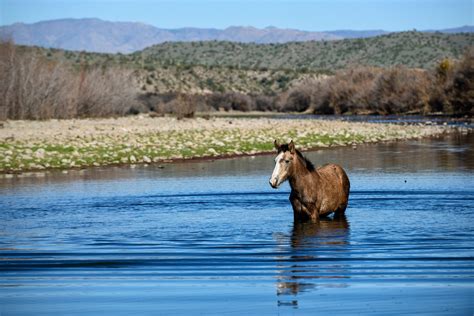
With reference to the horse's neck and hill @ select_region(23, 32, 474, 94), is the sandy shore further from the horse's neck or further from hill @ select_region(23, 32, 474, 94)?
hill @ select_region(23, 32, 474, 94)

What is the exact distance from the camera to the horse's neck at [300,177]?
15.4 metres

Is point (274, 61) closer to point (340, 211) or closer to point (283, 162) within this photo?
point (340, 211)

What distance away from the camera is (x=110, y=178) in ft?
86.0

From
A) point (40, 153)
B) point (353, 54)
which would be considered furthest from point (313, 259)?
point (353, 54)

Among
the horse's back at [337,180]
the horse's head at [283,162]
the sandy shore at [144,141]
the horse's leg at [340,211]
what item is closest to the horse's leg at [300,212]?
the horse's head at [283,162]

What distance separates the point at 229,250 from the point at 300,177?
9.81ft

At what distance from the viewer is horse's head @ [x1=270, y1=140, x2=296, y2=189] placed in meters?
14.8

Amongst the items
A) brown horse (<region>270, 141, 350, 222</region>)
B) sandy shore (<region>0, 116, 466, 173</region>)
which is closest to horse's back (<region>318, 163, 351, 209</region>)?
brown horse (<region>270, 141, 350, 222</region>)

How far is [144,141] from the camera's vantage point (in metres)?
38.9

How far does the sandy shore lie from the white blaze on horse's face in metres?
15.1

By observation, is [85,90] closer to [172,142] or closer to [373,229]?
→ [172,142]

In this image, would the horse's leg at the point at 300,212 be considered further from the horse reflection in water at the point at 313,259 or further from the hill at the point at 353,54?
the hill at the point at 353,54

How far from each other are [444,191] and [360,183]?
294cm

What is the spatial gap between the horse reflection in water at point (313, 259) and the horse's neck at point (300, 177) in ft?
1.94
